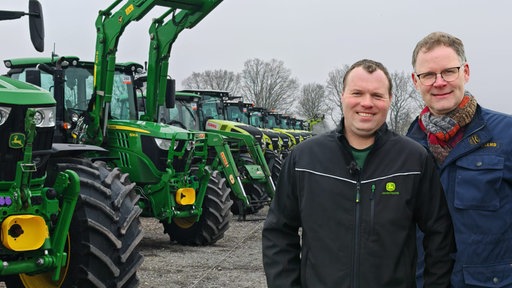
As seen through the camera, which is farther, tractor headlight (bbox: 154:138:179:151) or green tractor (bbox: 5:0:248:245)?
tractor headlight (bbox: 154:138:179:151)

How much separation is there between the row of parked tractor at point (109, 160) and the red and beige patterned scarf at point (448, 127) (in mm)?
2651

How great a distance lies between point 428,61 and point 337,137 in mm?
467

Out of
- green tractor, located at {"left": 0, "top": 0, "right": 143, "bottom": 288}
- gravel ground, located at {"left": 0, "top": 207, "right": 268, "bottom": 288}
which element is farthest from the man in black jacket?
gravel ground, located at {"left": 0, "top": 207, "right": 268, "bottom": 288}

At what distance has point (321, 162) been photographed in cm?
256

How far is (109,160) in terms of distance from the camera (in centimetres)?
900

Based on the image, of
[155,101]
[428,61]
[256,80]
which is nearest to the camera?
[428,61]

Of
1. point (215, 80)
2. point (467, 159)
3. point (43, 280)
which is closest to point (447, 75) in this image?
point (467, 159)

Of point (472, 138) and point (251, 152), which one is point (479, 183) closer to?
point (472, 138)

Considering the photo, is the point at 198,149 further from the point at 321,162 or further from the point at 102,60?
the point at 321,162

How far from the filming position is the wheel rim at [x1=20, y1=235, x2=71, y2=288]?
479 centimetres

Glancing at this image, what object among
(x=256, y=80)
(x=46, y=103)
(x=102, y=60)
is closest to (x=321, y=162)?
(x=46, y=103)

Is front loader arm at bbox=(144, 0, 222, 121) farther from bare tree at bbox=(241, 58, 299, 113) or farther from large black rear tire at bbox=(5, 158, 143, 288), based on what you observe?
bare tree at bbox=(241, 58, 299, 113)

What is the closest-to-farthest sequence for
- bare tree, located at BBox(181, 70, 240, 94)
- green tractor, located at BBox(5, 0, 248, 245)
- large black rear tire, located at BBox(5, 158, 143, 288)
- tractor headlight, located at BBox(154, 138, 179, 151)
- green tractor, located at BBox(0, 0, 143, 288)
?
green tractor, located at BBox(0, 0, 143, 288), large black rear tire, located at BBox(5, 158, 143, 288), green tractor, located at BBox(5, 0, 248, 245), tractor headlight, located at BBox(154, 138, 179, 151), bare tree, located at BBox(181, 70, 240, 94)

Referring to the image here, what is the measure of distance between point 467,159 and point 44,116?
3.06 metres
